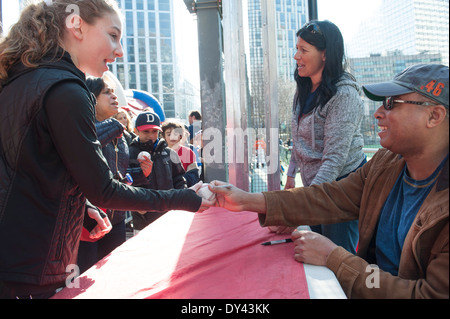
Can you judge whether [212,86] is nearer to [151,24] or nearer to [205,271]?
[205,271]

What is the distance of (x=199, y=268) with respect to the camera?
1.33 metres

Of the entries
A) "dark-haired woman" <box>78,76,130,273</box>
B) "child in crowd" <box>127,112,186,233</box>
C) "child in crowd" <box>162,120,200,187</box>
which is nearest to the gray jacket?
"dark-haired woman" <box>78,76,130,273</box>

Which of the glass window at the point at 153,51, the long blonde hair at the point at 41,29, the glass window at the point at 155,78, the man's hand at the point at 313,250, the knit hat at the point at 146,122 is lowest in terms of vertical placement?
the man's hand at the point at 313,250

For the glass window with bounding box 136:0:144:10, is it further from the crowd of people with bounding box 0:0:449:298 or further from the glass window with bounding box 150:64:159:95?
the crowd of people with bounding box 0:0:449:298

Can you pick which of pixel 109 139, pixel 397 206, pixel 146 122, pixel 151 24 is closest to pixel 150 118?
pixel 146 122

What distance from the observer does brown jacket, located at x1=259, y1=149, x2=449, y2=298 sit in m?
1.07

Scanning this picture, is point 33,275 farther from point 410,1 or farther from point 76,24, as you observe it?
point 410,1

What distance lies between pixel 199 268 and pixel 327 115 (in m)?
1.36

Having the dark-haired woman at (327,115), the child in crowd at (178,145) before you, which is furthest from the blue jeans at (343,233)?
the child in crowd at (178,145)

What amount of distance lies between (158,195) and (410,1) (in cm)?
178

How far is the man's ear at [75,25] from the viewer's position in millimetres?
1429

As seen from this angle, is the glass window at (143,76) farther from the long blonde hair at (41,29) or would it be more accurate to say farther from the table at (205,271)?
the table at (205,271)

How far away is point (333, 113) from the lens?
2.16 m
